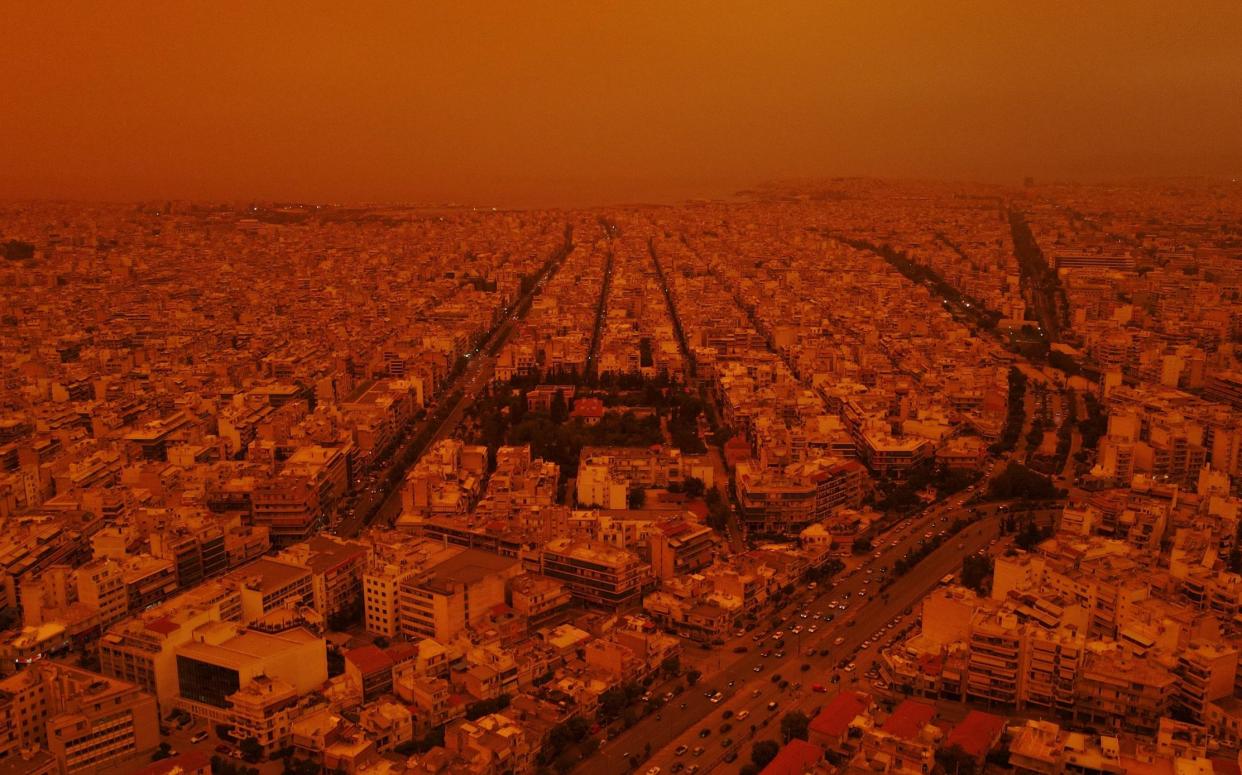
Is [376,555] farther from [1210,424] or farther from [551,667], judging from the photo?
[1210,424]

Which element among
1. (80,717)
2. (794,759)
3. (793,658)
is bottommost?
(793,658)

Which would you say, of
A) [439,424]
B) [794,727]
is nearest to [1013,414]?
[439,424]

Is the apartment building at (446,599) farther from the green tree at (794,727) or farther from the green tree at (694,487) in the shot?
the green tree at (694,487)

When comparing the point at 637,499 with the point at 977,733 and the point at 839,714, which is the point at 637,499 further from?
the point at 977,733

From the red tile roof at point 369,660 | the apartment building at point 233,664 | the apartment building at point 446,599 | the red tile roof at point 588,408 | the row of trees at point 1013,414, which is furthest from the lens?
the red tile roof at point 588,408

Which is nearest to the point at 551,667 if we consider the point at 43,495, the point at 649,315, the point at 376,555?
the point at 376,555

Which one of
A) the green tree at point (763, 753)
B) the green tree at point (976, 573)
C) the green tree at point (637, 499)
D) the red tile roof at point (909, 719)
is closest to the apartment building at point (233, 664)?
the green tree at point (763, 753)

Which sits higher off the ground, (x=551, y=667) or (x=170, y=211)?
(x=170, y=211)
